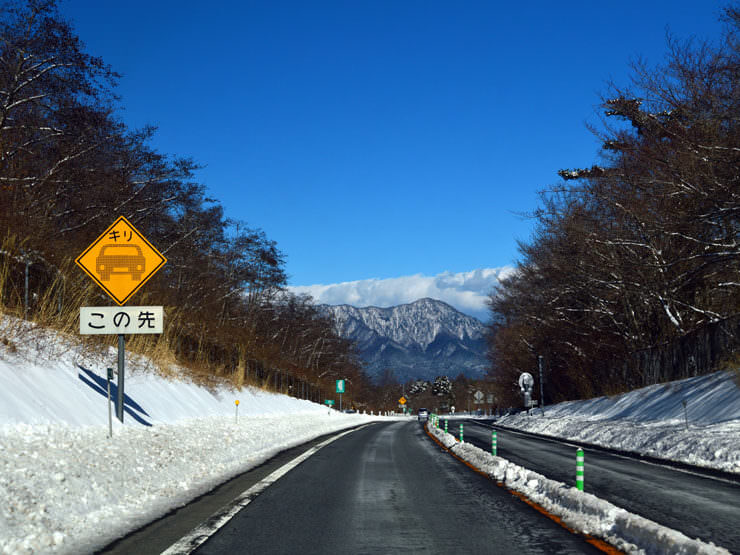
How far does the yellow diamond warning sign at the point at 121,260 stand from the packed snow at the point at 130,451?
1608mm

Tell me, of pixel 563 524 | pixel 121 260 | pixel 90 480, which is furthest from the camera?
pixel 121 260

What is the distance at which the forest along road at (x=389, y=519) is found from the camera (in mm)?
6887

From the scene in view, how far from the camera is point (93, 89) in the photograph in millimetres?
20406

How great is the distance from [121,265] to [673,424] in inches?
740

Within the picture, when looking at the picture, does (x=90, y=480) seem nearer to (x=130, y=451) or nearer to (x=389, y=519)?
(x=130, y=451)

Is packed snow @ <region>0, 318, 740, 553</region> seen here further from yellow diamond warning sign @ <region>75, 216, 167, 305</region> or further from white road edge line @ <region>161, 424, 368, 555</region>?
yellow diamond warning sign @ <region>75, 216, 167, 305</region>

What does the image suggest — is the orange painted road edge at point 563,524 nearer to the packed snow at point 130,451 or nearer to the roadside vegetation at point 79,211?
the packed snow at point 130,451

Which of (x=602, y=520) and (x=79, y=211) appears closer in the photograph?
(x=602, y=520)

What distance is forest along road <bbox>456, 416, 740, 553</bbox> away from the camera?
310 inches

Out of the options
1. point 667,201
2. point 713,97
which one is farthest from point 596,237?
point 713,97

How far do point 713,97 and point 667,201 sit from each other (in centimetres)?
436

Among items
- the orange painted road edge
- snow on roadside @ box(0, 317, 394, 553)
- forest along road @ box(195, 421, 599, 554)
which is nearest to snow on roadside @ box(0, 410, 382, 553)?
snow on roadside @ box(0, 317, 394, 553)

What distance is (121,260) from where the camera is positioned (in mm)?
13656

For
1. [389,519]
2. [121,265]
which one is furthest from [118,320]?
[389,519]
